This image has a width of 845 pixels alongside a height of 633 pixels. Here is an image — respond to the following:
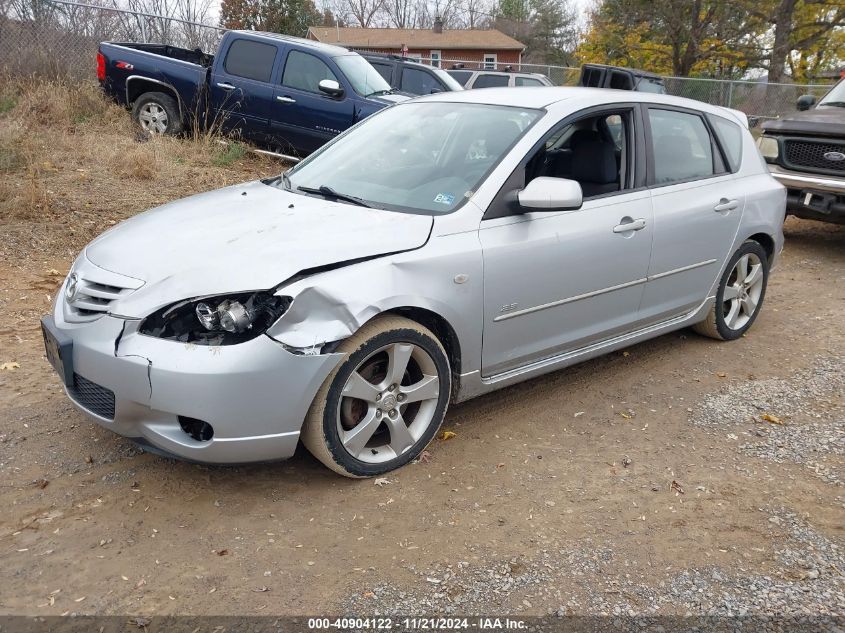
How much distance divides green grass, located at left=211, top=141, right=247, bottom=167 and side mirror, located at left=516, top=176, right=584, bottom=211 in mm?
6503

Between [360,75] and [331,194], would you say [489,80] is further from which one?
[331,194]

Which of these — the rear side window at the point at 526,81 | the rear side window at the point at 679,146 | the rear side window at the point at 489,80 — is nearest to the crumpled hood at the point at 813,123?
the rear side window at the point at 679,146

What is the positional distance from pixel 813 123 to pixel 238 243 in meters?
7.16

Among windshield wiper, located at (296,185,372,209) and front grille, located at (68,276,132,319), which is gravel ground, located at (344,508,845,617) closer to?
front grille, located at (68,276,132,319)

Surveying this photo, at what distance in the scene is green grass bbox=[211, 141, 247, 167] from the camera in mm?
9297

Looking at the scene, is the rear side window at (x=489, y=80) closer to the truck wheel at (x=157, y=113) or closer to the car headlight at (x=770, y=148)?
the truck wheel at (x=157, y=113)

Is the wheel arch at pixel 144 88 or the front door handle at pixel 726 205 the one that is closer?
the front door handle at pixel 726 205

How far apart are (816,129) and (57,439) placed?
7829mm

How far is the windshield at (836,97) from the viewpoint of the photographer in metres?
8.79

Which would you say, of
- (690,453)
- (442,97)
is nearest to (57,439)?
(442,97)

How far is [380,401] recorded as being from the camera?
3.36 metres

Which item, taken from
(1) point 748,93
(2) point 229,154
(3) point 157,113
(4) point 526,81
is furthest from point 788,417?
(1) point 748,93

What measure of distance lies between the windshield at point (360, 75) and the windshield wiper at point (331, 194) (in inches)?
230

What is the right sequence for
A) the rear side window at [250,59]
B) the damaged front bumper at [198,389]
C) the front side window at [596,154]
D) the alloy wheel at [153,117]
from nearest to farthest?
the damaged front bumper at [198,389]
the front side window at [596,154]
the rear side window at [250,59]
the alloy wheel at [153,117]
